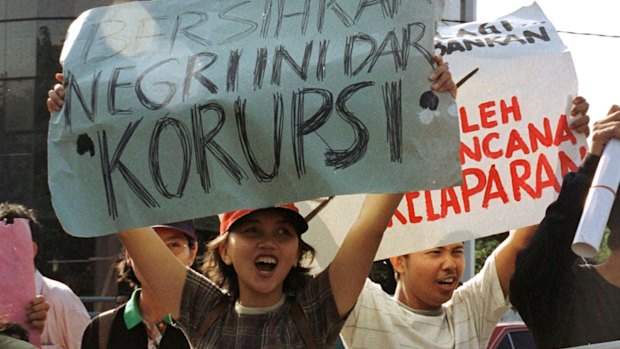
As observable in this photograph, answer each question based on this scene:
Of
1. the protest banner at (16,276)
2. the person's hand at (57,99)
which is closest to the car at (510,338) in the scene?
the protest banner at (16,276)

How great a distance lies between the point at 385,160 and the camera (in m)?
3.00

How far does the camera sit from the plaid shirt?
9.88ft

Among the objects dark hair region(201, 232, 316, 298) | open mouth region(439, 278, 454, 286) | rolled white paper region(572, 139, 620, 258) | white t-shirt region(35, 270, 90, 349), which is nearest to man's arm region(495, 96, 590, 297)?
open mouth region(439, 278, 454, 286)

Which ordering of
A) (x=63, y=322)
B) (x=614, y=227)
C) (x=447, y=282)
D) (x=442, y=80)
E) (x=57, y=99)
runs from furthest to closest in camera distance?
1. (x=63, y=322)
2. (x=447, y=282)
3. (x=614, y=227)
4. (x=57, y=99)
5. (x=442, y=80)

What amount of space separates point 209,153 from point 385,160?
0.43m

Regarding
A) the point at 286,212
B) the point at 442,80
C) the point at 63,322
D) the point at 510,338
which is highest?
the point at 442,80

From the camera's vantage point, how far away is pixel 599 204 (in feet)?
10.5

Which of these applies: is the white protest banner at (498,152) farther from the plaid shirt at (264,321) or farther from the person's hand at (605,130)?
the plaid shirt at (264,321)

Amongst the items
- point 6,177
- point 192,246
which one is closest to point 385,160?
point 192,246

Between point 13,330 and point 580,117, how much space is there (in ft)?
5.86

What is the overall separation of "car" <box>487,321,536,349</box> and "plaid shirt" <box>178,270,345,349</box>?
3377 mm

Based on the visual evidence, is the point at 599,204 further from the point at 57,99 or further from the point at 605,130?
the point at 57,99

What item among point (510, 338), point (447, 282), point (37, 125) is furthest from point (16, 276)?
point (37, 125)

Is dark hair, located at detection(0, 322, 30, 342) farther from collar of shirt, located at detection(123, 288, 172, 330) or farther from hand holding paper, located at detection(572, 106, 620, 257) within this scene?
hand holding paper, located at detection(572, 106, 620, 257)
